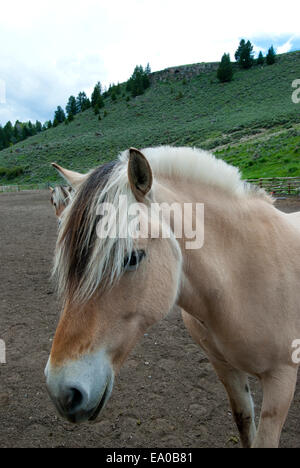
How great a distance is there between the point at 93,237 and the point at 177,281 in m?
0.48

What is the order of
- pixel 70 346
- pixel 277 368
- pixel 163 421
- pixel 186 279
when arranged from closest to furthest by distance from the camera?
pixel 70 346 < pixel 186 279 < pixel 277 368 < pixel 163 421

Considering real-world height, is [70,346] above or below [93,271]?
below

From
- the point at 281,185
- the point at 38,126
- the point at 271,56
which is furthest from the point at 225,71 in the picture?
the point at 38,126

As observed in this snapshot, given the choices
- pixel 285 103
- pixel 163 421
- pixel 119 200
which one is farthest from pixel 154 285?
pixel 285 103

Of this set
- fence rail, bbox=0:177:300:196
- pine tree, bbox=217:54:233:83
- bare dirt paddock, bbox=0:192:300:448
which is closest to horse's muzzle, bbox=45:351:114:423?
bare dirt paddock, bbox=0:192:300:448

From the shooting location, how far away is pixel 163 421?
115 inches

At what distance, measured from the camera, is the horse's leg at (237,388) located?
2.22m

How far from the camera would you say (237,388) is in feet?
7.47

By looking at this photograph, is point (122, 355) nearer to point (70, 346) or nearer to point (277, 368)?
point (70, 346)

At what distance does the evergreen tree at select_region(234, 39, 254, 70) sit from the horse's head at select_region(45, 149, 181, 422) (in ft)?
290

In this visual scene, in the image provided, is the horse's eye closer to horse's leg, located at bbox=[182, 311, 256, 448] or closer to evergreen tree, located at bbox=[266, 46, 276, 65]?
horse's leg, located at bbox=[182, 311, 256, 448]

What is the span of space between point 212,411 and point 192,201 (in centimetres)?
246

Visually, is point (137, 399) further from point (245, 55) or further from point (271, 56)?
point (245, 55)

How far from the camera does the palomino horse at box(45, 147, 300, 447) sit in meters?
1.28
